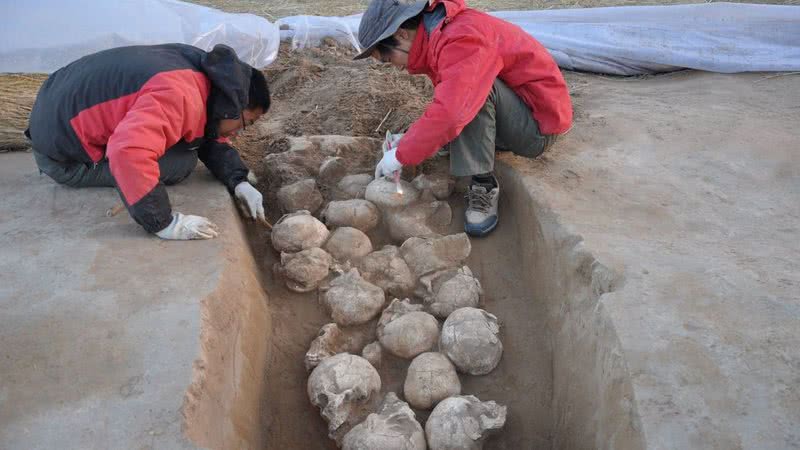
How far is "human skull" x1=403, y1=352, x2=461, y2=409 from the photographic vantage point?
2.27 m

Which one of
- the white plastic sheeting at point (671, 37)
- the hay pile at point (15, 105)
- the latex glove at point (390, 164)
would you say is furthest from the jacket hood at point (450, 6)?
the hay pile at point (15, 105)

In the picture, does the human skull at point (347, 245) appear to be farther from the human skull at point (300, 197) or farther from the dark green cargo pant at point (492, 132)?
the dark green cargo pant at point (492, 132)

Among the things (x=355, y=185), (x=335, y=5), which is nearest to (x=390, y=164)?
(x=355, y=185)

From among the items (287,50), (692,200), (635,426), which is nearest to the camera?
(635,426)

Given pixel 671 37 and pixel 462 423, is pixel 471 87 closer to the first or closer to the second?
pixel 462 423

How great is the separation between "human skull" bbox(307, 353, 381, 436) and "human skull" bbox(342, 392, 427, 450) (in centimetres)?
10

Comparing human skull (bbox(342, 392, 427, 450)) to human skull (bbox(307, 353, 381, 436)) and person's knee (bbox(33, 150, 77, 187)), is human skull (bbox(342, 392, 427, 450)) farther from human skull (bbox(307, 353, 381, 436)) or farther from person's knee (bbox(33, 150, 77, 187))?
person's knee (bbox(33, 150, 77, 187))

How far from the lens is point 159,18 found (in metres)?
4.23

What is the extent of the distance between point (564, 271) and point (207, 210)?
1.55 metres

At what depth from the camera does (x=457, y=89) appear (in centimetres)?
258

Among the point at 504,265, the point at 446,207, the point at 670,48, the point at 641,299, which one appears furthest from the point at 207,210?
the point at 670,48

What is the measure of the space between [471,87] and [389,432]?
55.0 inches

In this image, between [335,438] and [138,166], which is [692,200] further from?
[138,166]

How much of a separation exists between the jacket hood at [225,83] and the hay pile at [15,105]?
156 centimetres
